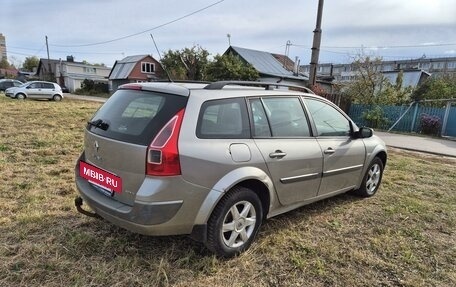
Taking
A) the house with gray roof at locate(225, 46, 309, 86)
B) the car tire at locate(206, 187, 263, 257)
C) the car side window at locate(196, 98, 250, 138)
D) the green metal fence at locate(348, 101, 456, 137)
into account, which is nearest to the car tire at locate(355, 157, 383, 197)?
the car tire at locate(206, 187, 263, 257)

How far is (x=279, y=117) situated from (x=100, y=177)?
1.84 m

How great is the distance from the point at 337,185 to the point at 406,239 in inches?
37.0

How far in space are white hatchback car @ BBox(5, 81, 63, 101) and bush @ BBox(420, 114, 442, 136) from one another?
24465 mm

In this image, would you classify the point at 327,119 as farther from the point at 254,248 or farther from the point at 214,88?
the point at 254,248

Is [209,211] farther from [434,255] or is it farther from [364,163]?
[364,163]

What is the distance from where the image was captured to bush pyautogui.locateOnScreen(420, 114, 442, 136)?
16641mm

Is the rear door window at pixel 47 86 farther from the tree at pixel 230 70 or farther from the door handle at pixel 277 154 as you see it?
the door handle at pixel 277 154

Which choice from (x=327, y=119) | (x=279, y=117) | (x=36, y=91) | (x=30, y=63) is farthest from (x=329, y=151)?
(x=30, y=63)

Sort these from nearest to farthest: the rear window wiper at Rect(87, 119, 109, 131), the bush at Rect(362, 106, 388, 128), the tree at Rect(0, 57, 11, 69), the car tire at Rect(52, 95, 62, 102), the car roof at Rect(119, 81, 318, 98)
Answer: the car roof at Rect(119, 81, 318, 98), the rear window wiper at Rect(87, 119, 109, 131), the bush at Rect(362, 106, 388, 128), the car tire at Rect(52, 95, 62, 102), the tree at Rect(0, 57, 11, 69)

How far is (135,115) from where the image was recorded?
10.00 feet

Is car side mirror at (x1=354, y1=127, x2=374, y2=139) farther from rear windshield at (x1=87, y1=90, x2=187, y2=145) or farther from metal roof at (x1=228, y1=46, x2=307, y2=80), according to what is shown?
metal roof at (x1=228, y1=46, x2=307, y2=80)

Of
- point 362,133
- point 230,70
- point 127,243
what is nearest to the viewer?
point 127,243

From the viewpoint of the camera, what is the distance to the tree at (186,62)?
38875 mm

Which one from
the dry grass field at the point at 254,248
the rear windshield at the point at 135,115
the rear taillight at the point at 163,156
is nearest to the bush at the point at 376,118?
the dry grass field at the point at 254,248
